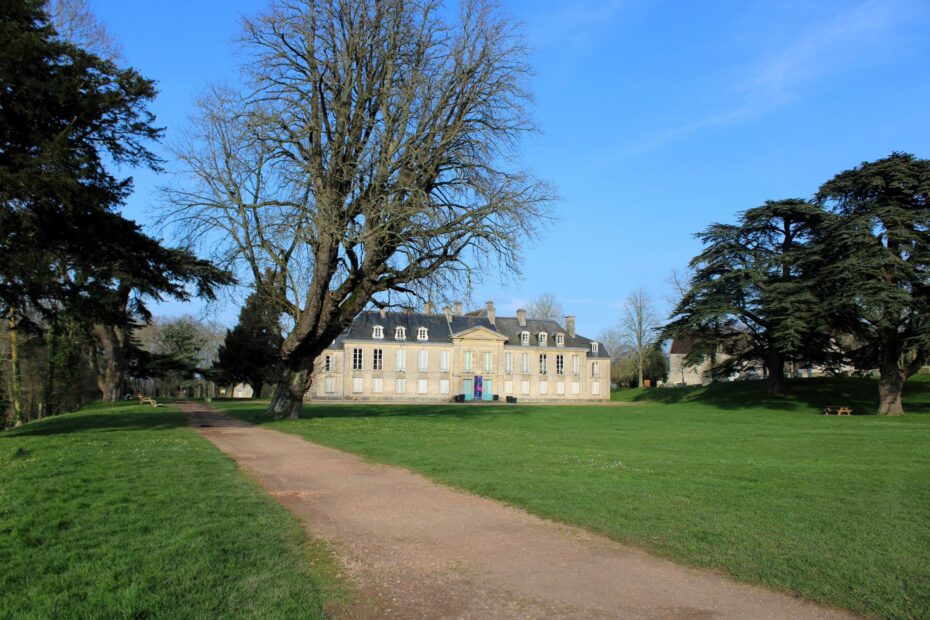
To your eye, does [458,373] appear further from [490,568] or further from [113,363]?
[490,568]

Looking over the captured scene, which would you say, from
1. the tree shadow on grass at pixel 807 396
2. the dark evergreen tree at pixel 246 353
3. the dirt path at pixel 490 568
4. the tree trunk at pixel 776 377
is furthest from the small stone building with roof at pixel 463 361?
the dirt path at pixel 490 568

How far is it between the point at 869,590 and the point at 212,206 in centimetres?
2192

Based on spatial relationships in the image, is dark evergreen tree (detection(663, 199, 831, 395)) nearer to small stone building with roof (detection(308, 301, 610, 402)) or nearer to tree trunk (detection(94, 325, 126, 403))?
small stone building with roof (detection(308, 301, 610, 402))

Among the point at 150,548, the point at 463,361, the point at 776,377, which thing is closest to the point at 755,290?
the point at 776,377

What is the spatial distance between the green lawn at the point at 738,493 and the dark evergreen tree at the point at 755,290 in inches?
854

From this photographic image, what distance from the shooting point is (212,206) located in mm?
22391

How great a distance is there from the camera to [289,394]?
2416 centimetres

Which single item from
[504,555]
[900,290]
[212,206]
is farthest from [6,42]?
[900,290]

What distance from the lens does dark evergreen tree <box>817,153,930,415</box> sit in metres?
32.9

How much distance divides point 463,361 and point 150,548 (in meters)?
56.7

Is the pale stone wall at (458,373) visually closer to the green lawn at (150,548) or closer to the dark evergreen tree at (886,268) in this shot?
the dark evergreen tree at (886,268)

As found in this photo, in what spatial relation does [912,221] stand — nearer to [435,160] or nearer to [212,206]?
[435,160]

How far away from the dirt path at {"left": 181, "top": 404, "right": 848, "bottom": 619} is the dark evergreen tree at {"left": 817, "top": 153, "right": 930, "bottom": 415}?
32206mm

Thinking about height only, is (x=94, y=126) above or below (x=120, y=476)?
above
